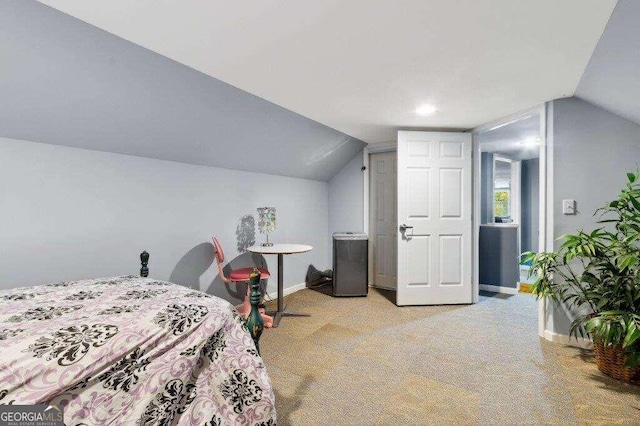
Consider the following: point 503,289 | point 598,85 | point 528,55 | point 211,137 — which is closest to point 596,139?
point 598,85

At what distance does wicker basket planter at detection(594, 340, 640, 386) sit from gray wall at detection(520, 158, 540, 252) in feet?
13.0

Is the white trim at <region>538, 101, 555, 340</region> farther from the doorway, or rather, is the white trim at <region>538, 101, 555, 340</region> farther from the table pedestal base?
the table pedestal base

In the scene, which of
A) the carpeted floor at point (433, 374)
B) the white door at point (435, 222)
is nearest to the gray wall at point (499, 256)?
the white door at point (435, 222)

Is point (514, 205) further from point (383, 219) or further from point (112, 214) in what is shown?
point (112, 214)

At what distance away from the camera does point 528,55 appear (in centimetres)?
186

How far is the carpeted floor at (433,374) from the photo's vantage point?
165 centimetres

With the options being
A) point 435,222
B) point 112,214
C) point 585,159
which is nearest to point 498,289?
point 435,222

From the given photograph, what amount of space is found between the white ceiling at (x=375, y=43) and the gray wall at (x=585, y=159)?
0.26 m

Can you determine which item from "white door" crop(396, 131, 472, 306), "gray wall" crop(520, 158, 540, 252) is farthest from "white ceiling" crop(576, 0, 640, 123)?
"gray wall" crop(520, 158, 540, 252)

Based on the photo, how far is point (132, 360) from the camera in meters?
1.05

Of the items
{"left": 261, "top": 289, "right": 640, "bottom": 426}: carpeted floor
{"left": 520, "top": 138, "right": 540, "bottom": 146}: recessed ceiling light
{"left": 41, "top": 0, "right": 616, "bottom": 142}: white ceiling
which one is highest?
{"left": 520, "top": 138, "right": 540, "bottom": 146}: recessed ceiling light
